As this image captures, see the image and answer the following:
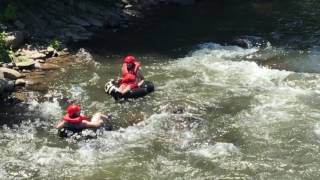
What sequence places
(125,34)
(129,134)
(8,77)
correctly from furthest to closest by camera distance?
(125,34) < (8,77) < (129,134)

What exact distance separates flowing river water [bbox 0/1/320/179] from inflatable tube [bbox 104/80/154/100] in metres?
0.21

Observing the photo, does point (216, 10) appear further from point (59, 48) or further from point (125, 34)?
Answer: point (59, 48)

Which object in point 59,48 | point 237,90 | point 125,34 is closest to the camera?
point 237,90

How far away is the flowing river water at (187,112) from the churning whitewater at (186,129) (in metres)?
0.02

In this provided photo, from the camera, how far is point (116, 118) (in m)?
14.6

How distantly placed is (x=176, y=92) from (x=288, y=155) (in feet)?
15.0

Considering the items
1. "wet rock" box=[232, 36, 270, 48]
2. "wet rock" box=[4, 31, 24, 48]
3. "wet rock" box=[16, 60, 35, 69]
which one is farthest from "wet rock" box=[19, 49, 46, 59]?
"wet rock" box=[232, 36, 270, 48]

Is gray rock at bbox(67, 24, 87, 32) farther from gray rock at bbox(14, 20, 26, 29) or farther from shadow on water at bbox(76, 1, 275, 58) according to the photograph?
gray rock at bbox(14, 20, 26, 29)

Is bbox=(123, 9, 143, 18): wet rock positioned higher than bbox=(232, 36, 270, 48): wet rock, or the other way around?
bbox=(123, 9, 143, 18): wet rock

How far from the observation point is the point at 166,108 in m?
14.8

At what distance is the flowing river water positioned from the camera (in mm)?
12062

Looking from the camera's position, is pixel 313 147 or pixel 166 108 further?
pixel 166 108

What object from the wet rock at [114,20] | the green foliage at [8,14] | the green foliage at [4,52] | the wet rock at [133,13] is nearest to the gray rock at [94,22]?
the wet rock at [114,20]

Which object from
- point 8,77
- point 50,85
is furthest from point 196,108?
point 8,77
